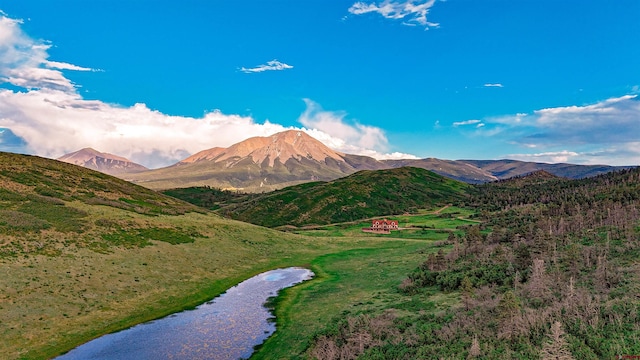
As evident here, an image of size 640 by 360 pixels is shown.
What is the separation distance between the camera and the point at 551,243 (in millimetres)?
58594

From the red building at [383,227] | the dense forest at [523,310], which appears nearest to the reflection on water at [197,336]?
the dense forest at [523,310]

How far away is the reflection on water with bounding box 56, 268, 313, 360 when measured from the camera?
139 ft

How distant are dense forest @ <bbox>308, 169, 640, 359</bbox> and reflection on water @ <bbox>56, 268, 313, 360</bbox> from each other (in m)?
11.8

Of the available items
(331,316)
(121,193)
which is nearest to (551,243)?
(331,316)

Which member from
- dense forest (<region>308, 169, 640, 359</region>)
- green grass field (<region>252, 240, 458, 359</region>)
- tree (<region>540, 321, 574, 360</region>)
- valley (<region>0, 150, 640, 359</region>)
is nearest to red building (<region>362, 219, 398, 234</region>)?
valley (<region>0, 150, 640, 359</region>)

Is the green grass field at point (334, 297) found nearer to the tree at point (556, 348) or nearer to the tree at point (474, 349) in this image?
the tree at point (474, 349)

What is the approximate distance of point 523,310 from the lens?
33.9m

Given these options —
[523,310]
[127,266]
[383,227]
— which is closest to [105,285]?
[127,266]

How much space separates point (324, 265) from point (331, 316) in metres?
48.1

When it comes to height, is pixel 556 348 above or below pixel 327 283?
above

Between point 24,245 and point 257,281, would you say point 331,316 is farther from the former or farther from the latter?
point 24,245

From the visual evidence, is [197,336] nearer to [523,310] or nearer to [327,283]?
[327,283]

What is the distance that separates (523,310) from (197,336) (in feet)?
130

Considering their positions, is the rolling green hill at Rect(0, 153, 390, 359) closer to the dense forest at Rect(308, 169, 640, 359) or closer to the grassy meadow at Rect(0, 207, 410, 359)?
the grassy meadow at Rect(0, 207, 410, 359)
